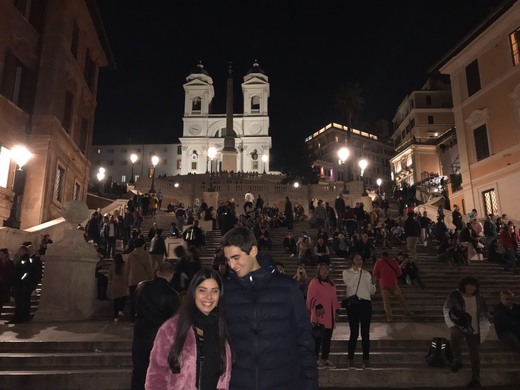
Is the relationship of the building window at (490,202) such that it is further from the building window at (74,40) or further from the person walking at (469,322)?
the building window at (74,40)

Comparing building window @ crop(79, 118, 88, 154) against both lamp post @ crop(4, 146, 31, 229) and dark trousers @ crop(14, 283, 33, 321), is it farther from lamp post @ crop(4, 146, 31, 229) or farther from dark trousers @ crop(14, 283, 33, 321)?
dark trousers @ crop(14, 283, 33, 321)

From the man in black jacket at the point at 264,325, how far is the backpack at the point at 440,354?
5049 mm

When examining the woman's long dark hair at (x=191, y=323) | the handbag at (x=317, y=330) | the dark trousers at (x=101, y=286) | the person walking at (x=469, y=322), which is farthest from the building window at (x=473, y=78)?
the woman's long dark hair at (x=191, y=323)

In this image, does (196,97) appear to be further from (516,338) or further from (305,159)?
(516,338)

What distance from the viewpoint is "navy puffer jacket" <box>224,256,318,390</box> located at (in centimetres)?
273

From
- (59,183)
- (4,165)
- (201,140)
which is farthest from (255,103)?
(4,165)

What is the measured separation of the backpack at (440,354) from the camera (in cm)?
675

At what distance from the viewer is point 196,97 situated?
3214 inches

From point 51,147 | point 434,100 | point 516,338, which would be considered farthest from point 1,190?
point 434,100

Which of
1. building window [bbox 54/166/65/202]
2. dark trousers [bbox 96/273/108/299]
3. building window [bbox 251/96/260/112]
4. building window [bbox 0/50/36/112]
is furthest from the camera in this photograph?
building window [bbox 251/96/260/112]

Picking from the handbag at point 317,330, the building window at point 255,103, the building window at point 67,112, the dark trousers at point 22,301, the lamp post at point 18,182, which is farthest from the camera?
the building window at point 255,103

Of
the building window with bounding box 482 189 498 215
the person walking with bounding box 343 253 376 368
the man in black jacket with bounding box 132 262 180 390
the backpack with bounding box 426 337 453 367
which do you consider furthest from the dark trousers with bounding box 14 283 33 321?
the building window with bounding box 482 189 498 215

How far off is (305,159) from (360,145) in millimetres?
28147

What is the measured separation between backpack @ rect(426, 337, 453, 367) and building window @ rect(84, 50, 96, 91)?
2828 centimetres
